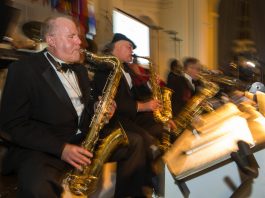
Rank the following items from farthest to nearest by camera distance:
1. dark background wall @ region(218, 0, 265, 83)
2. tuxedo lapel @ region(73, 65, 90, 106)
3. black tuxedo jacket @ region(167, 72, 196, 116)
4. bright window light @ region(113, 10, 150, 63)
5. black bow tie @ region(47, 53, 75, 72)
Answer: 1. dark background wall @ region(218, 0, 265, 83)
2. bright window light @ region(113, 10, 150, 63)
3. black tuxedo jacket @ region(167, 72, 196, 116)
4. tuxedo lapel @ region(73, 65, 90, 106)
5. black bow tie @ region(47, 53, 75, 72)

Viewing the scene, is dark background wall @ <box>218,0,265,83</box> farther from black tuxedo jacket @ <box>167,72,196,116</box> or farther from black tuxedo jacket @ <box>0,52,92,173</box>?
black tuxedo jacket @ <box>0,52,92,173</box>

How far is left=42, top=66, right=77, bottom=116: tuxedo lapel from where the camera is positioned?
231 centimetres

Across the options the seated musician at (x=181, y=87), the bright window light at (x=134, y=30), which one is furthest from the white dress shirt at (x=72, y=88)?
the bright window light at (x=134, y=30)

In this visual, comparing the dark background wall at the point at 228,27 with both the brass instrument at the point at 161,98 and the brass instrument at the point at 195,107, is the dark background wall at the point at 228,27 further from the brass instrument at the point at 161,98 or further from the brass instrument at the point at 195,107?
the brass instrument at the point at 195,107

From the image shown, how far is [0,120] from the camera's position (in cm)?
221

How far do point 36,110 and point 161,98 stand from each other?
1.80m

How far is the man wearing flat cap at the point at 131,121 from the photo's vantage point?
2646mm

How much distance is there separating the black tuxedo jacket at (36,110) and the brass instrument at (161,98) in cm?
130

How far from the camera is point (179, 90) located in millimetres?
4344

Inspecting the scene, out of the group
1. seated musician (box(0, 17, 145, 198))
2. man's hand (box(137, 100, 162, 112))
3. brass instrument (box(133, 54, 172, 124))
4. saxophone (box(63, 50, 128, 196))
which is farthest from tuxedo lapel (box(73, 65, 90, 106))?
brass instrument (box(133, 54, 172, 124))

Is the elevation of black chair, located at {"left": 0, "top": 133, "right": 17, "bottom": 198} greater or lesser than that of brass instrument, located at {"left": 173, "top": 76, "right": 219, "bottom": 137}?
lesser

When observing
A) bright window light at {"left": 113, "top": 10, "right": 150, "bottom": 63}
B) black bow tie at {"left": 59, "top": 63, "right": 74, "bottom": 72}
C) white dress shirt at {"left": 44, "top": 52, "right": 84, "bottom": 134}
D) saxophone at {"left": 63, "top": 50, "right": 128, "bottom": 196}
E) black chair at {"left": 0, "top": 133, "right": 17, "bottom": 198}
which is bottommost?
black chair at {"left": 0, "top": 133, "right": 17, "bottom": 198}

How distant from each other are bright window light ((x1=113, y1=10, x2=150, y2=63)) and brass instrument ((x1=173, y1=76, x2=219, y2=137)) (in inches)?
140

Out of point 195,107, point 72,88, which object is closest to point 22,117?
point 72,88
